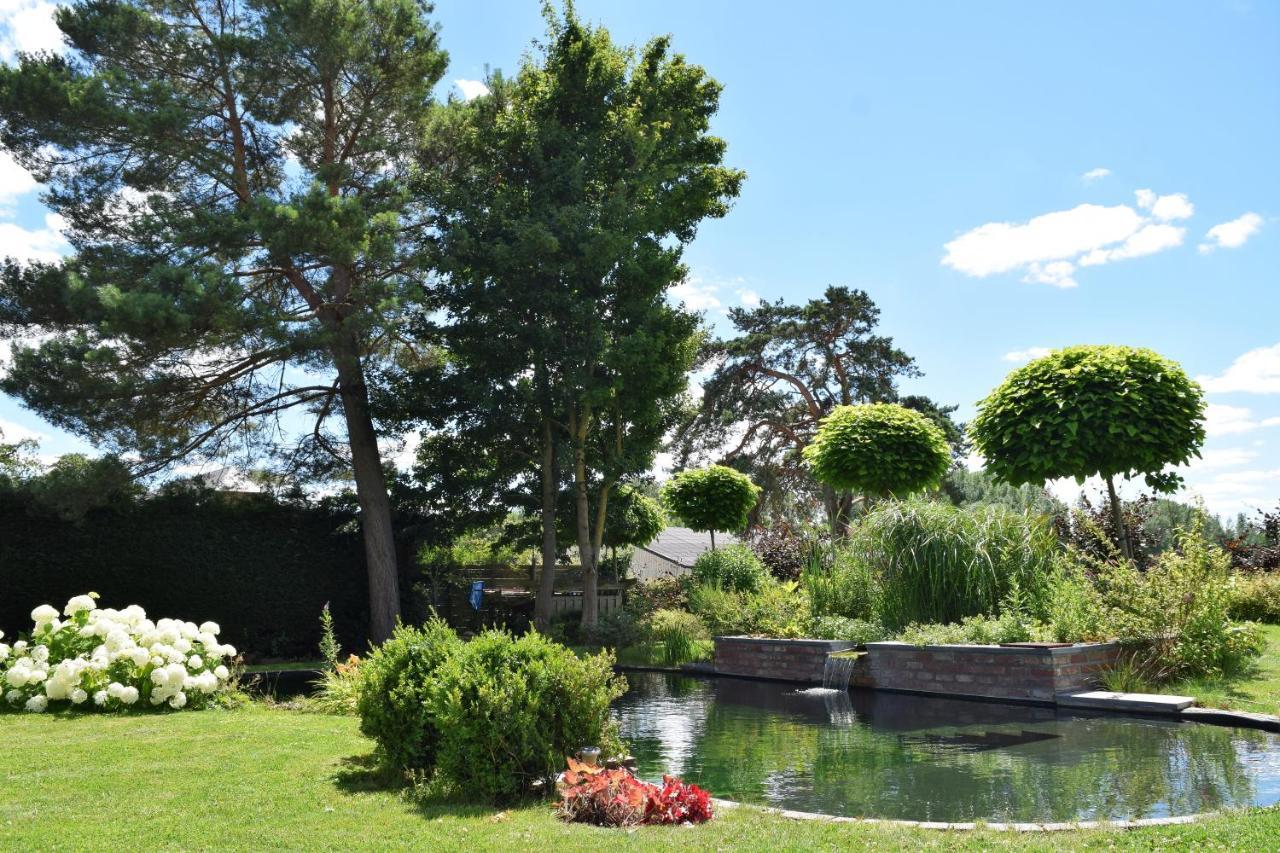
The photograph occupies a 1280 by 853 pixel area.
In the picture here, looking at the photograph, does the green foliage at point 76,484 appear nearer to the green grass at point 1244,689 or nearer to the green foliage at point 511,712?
the green foliage at point 511,712

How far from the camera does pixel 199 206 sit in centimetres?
1445

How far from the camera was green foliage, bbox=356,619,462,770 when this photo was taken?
5602mm

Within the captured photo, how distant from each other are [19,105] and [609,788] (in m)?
14.4

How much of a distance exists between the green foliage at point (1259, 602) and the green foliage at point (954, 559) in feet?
11.6

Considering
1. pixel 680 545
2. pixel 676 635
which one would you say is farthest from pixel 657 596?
pixel 680 545

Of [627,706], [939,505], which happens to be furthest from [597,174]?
[627,706]

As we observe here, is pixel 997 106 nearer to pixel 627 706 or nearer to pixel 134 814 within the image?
pixel 627 706

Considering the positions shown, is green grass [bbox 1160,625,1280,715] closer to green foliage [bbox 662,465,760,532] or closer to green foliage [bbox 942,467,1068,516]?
green foliage [bbox 942,467,1068,516]

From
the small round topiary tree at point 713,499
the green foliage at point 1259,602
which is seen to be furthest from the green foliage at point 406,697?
the small round topiary tree at point 713,499

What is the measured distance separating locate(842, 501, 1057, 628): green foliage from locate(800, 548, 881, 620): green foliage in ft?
1.15

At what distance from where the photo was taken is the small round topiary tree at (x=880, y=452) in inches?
568

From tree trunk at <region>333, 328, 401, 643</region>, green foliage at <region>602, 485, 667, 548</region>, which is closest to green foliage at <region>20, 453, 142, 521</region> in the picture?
tree trunk at <region>333, 328, 401, 643</region>

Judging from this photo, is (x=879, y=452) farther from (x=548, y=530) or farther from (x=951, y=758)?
(x=951, y=758)

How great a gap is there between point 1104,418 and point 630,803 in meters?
8.79
